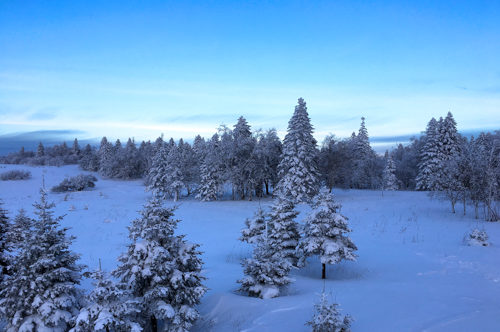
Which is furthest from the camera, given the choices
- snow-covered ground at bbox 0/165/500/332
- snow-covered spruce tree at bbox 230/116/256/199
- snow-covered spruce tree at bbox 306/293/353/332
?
snow-covered spruce tree at bbox 230/116/256/199

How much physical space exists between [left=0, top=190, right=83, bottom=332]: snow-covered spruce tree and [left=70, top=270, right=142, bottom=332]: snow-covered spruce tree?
65cm

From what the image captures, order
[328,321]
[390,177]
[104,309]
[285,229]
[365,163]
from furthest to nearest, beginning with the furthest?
1. [365,163]
2. [390,177]
3. [285,229]
4. [328,321]
5. [104,309]

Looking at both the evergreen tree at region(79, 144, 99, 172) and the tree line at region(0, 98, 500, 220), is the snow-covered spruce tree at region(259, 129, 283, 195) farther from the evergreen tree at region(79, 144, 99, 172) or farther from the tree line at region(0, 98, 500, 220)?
the evergreen tree at region(79, 144, 99, 172)

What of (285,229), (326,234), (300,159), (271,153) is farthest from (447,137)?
(285,229)

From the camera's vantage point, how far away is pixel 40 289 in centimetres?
Result: 729

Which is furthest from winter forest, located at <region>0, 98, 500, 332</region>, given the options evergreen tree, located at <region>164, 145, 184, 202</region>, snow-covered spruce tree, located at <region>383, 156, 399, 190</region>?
snow-covered spruce tree, located at <region>383, 156, 399, 190</region>

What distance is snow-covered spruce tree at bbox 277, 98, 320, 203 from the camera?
35156 mm

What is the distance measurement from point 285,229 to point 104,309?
8899 millimetres

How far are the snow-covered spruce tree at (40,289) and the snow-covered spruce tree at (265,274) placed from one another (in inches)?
209

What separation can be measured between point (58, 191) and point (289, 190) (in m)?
37.6

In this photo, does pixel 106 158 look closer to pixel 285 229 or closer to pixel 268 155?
pixel 268 155

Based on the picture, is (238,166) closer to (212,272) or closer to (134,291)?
(212,272)

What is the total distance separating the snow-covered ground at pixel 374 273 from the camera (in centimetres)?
841

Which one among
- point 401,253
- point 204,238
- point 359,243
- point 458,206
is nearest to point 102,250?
point 204,238
